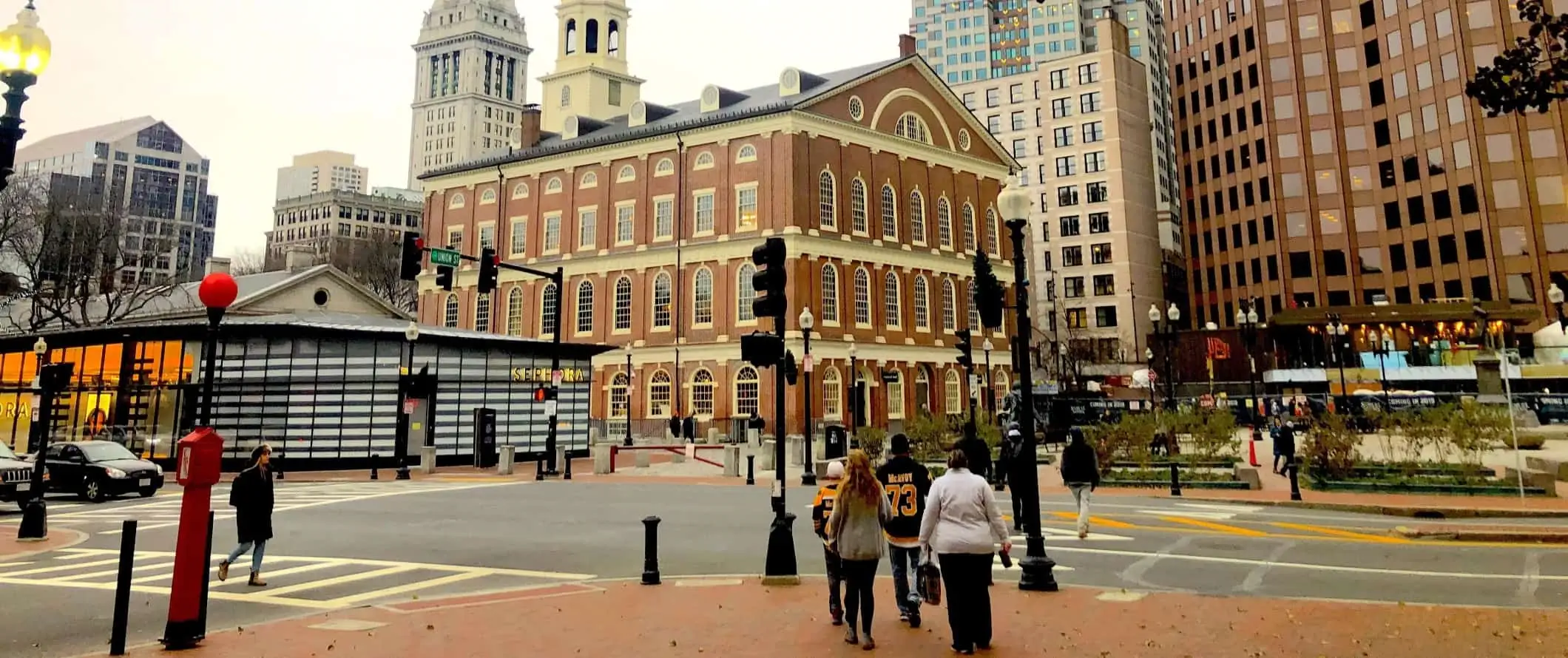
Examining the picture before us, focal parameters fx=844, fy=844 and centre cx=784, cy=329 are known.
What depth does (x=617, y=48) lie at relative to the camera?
2682 inches

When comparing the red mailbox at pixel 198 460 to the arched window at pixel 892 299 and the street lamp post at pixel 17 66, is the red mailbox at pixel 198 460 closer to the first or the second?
the street lamp post at pixel 17 66

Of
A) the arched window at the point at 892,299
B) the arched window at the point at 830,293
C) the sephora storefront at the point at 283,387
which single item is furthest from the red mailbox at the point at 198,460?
the arched window at the point at 892,299

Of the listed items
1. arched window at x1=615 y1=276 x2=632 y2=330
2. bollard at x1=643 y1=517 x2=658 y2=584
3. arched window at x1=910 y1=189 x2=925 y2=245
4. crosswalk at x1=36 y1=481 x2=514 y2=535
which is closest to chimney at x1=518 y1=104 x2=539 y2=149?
arched window at x1=615 y1=276 x2=632 y2=330

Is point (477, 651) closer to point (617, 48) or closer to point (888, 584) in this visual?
point (888, 584)

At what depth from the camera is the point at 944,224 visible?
54.4 meters

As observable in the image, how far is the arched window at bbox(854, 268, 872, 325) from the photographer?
161 ft

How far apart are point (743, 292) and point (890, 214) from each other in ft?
35.3

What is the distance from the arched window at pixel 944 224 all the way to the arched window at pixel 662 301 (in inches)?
694

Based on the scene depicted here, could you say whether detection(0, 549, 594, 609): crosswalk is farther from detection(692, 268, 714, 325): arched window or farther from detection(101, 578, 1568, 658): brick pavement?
detection(692, 268, 714, 325): arched window

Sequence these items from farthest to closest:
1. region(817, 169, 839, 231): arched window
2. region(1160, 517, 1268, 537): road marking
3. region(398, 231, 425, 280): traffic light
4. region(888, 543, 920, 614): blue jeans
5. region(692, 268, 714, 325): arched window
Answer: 1. region(692, 268, 714, 325): arched window
2. region(817, 169, 839, 231): arched window
3. region(398, 231, 425, 280): traffic light
4. region(1160, 517, 1268, 537): road marking
5. region(888, 543, 920, 614): blue jeans

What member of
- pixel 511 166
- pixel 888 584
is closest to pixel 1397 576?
pixel 888 584

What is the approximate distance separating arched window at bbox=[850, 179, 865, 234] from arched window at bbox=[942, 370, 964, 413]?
10901 mm

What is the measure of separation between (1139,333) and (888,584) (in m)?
78.9

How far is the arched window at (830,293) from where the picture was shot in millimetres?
47750
